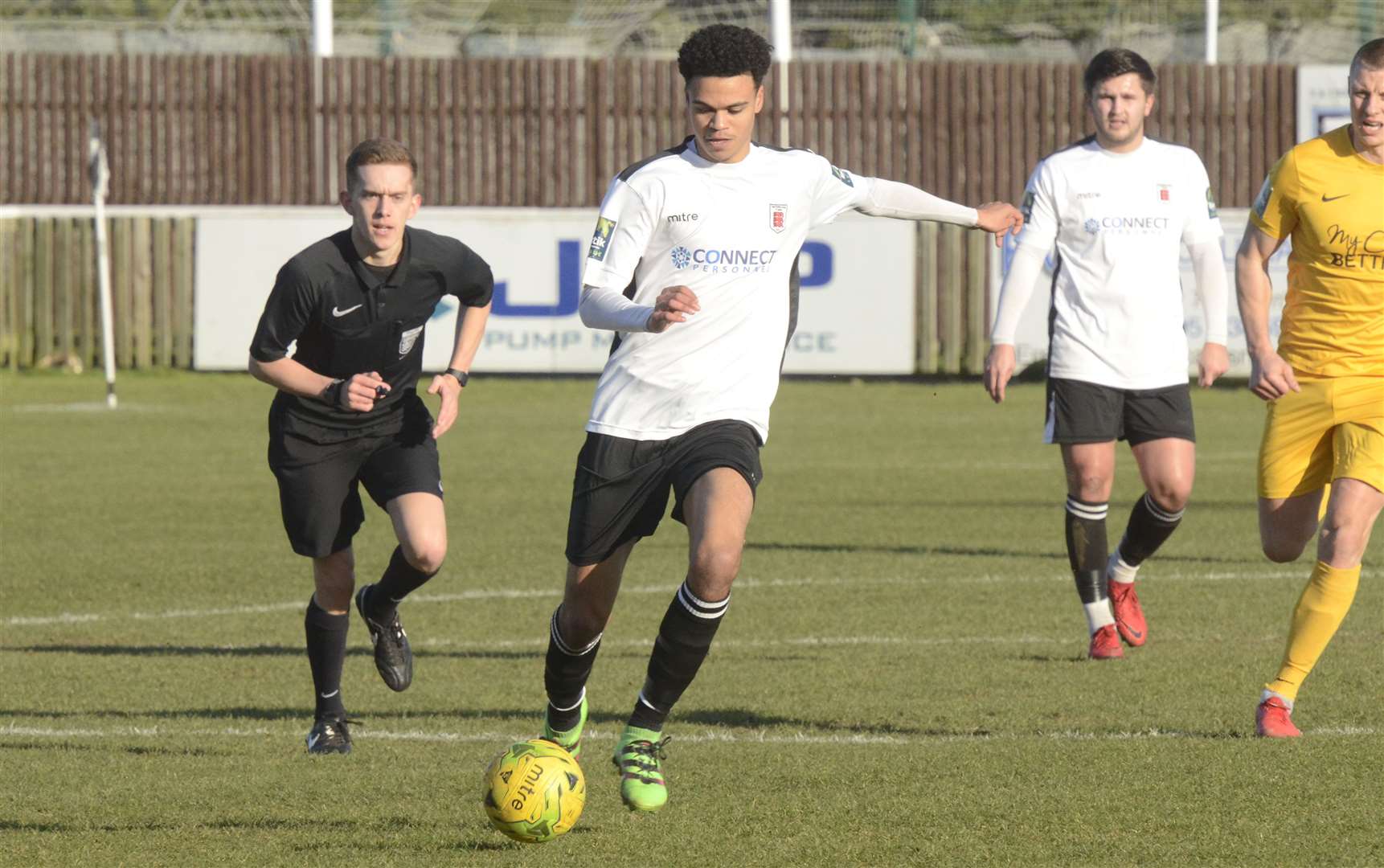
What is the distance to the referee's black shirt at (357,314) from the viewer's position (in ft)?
24.5

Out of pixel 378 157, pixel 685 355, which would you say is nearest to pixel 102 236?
pixel 378 157

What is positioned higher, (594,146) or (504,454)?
(594,146)

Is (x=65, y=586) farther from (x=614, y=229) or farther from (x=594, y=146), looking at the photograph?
(x=594, y=146)

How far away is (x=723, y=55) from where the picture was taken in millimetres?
6348

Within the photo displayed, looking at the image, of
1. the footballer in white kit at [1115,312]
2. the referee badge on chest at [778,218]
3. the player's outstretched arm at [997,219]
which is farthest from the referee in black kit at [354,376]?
the footballer in white kit at [1115,312]

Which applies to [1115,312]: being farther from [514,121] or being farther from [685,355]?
[514,121]

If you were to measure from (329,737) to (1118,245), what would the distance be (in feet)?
13.2

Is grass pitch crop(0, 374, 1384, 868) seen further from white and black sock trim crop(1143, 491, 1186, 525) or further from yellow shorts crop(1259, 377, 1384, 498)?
yellow shorts crop(1259, 377, 1384, 498)

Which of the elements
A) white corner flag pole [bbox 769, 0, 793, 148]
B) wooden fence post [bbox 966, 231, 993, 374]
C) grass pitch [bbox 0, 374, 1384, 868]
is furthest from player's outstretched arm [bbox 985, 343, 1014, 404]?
white corner flag pole [bbox 769, 0, 793, 148]

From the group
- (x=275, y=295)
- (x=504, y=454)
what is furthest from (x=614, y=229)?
(x=504, y=454)

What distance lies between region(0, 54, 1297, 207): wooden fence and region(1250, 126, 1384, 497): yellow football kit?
78.0ft

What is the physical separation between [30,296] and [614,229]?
22.5m

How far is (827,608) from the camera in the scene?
10.8 meters

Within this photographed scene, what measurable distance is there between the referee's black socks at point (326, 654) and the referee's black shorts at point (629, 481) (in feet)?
5.06
